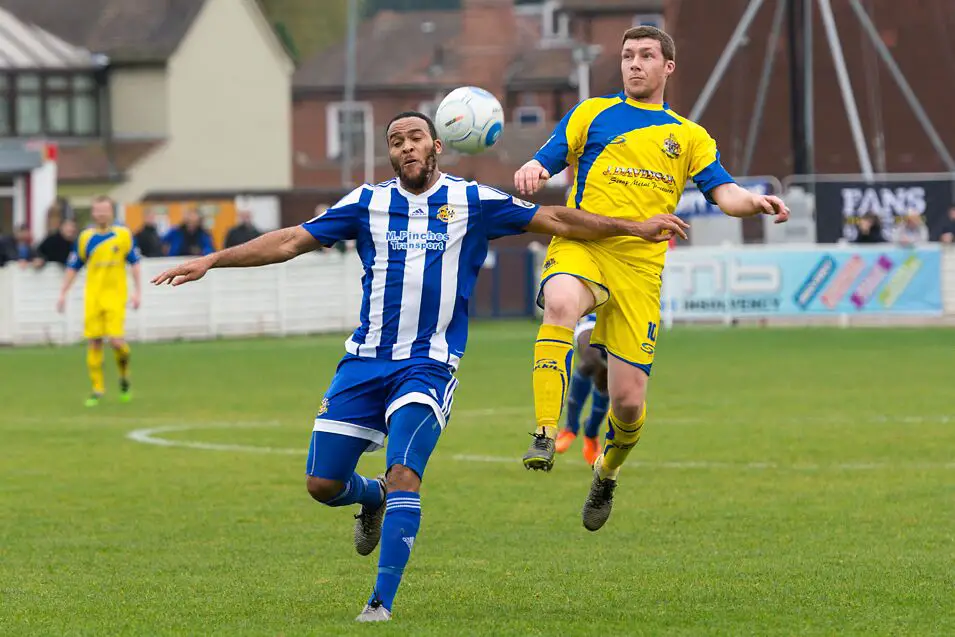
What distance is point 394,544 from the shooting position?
26.1ft

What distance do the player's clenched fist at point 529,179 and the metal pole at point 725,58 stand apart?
39556mm

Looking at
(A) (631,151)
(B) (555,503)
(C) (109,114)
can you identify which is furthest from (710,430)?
(C) (109,114)

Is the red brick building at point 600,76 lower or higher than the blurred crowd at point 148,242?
higher

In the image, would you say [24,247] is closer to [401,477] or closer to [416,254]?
[416,254]

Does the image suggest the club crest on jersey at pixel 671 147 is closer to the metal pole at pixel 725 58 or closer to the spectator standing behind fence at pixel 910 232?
the spectator standing behind fence at pixel 910 232

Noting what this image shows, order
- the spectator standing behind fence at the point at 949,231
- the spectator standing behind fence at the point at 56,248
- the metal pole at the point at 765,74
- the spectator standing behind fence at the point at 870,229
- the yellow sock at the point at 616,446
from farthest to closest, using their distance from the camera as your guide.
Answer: the metal pole at the point at 765,74 < the spectator standing behind fence at the point at 870,229 < the spectator standing behind fence at the point at 949,231 < the spectator standing behind fence at the point at 56,248 < the yellow sock at the point at 616,446

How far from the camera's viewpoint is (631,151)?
973cm

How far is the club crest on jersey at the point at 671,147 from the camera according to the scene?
32.1 ft

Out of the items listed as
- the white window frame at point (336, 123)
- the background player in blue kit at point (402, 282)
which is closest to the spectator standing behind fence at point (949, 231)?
the background player in blue kit at point (402, 282)

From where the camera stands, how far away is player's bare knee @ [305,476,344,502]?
8.57 meters

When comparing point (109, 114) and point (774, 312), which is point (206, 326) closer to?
point (774, 312)

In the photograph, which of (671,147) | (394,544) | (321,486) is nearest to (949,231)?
(671,147)

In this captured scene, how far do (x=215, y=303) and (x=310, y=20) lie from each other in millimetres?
69197

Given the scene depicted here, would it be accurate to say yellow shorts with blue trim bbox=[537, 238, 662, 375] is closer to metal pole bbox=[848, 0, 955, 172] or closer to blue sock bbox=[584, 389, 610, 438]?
blue sock bbox=[584, 389, 610, 438]
